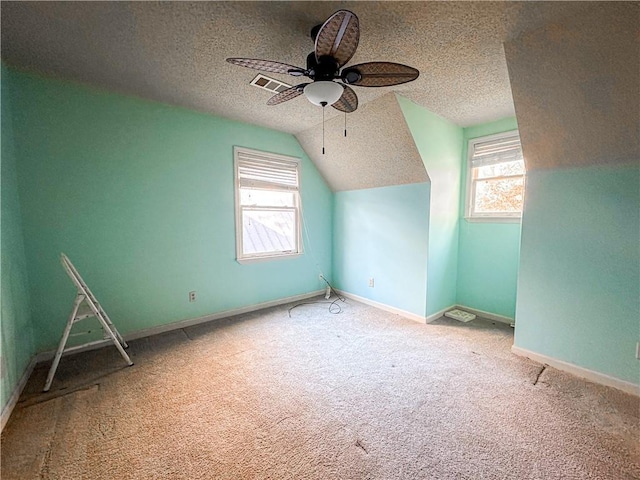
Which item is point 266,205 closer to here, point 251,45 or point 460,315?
point 251,45

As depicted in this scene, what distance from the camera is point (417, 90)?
2.41 m

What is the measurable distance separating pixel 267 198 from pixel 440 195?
2.26 metres

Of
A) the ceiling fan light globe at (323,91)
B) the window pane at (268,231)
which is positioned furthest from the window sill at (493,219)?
the ceiling fan light globe at (323,91)

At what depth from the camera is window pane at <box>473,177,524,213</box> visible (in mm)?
3031

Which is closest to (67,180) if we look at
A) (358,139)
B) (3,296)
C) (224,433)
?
(3,296)

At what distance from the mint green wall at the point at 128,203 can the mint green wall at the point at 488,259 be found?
2706 mm

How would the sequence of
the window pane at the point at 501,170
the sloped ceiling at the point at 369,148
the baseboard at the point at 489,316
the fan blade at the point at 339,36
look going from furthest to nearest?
the baseboard at the point at 489,316 < the window pane at the point at 501,170 < the sloped ceiling at the point at 369,148 < the fan blade at the point at 339,36

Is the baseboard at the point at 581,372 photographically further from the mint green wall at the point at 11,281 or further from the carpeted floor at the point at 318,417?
the mint green wall at the point at 11,281

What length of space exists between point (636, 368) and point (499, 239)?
63.8 inches

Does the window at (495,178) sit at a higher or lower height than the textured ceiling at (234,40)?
lower

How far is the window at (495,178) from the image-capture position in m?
3.01

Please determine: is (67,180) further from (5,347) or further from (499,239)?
(499,239)

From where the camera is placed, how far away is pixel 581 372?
2061mm

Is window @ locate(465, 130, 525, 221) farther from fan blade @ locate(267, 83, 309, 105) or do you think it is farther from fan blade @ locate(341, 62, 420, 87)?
fan blade @ locate(267, 83, 309, 105)
